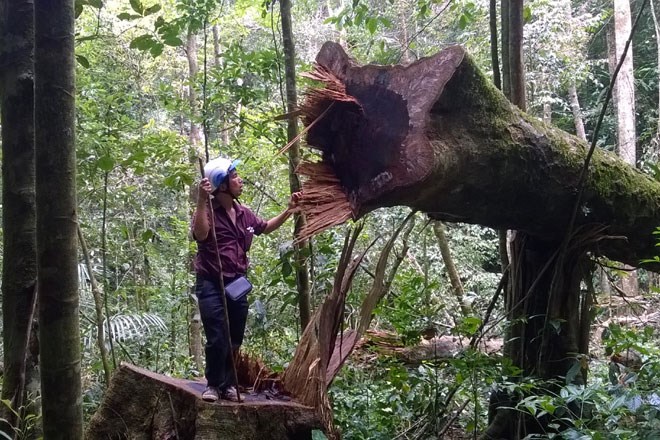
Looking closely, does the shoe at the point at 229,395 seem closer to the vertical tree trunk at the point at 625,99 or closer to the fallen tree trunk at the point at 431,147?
the fallen tree trunk at the point at 431,147

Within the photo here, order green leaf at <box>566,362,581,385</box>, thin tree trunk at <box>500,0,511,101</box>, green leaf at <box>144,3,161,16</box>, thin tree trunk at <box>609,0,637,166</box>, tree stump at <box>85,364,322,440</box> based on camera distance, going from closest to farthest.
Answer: green leaf at <box>566,362,581,385</box>
tree stump at <box>85,364,322,440</box>
green leaf at <box>144,3,161,16</box>
thin tree trunk at <box>500,0,511,101</box>
thin tree trunk at <box>609,0,637,166</box>

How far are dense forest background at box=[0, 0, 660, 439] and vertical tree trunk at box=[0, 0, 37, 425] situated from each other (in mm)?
197

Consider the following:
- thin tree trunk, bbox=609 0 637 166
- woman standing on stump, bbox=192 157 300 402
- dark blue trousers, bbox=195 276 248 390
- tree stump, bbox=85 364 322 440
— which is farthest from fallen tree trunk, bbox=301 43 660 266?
thin tree trunk, bbox=609 0 637 166

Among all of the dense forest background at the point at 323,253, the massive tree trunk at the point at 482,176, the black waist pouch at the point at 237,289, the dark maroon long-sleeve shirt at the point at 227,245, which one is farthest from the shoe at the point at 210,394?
the massive tree trunk at the point at 482,176

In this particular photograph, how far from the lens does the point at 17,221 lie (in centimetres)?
308

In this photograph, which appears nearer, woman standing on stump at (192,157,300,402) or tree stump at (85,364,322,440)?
tree stump at (85,364,322,440)

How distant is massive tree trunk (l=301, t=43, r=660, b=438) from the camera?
245cm

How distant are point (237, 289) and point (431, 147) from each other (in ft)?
5.09

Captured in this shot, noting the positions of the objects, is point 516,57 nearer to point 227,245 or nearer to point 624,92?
point 227,245

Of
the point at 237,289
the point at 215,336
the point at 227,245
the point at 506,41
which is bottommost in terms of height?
the point at 215,336

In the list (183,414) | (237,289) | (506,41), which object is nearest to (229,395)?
(183,414)

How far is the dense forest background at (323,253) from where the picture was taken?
347 centimetres

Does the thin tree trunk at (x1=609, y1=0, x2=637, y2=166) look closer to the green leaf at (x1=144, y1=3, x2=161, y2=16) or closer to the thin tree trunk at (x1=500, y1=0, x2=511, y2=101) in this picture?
the thin tree trunk at (x1=500, y1=0, x2=511, y2=101)

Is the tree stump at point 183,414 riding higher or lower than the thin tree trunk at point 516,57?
lower
